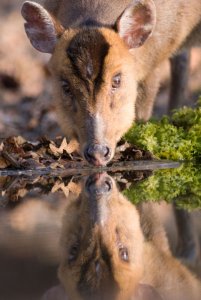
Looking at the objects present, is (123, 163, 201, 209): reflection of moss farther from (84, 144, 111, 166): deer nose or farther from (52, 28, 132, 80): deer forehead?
(52, 28, 132, 80): deer forehead

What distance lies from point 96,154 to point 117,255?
2.22 metres

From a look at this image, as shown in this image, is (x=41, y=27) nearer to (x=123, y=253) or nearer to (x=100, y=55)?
(x=100, y=55)

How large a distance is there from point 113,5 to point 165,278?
3.86 m

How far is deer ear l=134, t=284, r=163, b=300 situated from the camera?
9.44 feet

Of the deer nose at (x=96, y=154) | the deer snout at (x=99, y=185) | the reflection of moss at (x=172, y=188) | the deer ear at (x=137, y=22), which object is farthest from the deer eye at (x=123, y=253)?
the deer ear at (x=137, y=22)

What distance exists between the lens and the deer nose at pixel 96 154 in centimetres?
588

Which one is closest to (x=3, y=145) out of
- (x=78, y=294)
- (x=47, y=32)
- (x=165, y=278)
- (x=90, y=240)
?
(x=47, y=32)

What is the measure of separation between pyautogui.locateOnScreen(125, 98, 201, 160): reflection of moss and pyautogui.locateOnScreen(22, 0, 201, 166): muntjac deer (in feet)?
1.39

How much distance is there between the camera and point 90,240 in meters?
3.87

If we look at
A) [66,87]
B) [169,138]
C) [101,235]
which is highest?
[66,87]

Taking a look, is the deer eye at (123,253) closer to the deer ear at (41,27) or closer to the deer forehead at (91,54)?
the deer forehead at (91,54)

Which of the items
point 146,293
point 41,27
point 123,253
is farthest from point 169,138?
point 146,293

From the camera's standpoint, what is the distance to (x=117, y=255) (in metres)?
3.71

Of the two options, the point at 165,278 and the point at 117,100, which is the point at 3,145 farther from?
the point at 165,278
